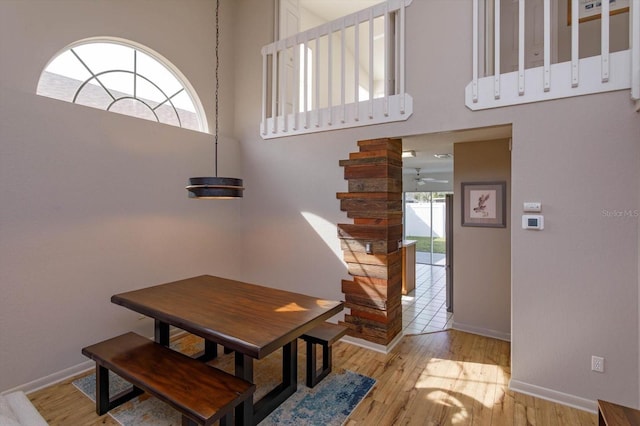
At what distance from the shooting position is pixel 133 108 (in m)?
3.53

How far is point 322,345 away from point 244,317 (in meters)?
0.89

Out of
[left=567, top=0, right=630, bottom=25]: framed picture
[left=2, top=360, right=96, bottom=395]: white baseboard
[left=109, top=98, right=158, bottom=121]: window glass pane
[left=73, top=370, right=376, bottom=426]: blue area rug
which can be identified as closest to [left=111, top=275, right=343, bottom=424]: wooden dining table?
[left=73, top=370, right=376, bottom=426]: blue area rug

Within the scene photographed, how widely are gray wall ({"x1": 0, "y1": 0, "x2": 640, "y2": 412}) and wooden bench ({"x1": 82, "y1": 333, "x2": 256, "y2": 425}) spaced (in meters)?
0.78

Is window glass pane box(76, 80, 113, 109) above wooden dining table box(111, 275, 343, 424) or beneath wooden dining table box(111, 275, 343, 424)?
above

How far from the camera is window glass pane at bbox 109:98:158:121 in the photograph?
338cm

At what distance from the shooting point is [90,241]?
114 inches

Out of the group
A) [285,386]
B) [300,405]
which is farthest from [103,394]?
[300,405]

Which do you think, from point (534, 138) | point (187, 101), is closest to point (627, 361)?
point (534, 138)

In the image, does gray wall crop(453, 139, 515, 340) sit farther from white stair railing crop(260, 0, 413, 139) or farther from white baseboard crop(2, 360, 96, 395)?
white baseboard crop(2, 360, 96, 395)

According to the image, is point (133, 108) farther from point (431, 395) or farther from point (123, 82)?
point (431, 395)

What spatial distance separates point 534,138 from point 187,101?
3.81 meters

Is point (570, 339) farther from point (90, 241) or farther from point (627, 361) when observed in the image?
point (90, 241)

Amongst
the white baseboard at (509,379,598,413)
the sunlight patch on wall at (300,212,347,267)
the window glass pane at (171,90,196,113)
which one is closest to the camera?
the white baseboard at (509,379,598,413)

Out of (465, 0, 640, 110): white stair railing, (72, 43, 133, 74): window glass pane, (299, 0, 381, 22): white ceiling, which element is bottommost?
(465, 0, 640, 110): white stair railing
